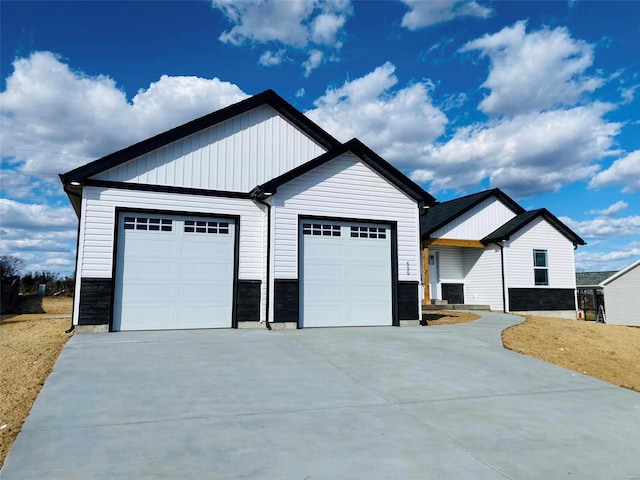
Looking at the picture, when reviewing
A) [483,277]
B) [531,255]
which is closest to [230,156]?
[483,277]

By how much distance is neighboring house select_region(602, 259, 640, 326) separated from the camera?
30344mm

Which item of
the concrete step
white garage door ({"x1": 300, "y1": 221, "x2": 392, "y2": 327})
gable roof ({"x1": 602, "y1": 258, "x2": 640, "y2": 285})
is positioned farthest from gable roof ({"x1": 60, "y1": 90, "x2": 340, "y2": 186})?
gable roof ({"x1": 602, "y1": 258, "x2": 640, "y2": 285})

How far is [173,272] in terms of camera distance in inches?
442

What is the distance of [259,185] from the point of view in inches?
476

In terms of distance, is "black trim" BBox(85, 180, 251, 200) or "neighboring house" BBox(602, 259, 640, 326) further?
"neighboring house" BBox(602, 259, 640, 326)

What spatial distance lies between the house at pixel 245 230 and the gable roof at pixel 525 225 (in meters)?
7.66

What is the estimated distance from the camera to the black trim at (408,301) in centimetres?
1274

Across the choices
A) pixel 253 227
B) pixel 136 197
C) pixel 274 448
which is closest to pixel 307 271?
pixel 253 227

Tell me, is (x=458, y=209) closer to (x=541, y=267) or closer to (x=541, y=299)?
(x=541, y=267)

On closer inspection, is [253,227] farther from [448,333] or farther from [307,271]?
[448,333]

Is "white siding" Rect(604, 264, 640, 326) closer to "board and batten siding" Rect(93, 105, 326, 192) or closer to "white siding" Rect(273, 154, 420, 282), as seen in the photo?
"white siding" Rect(273, 154, 420, 282)

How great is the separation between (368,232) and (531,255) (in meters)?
10.7

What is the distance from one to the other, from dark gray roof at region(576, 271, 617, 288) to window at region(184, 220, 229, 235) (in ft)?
98.2

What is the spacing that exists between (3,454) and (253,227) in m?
8.56
